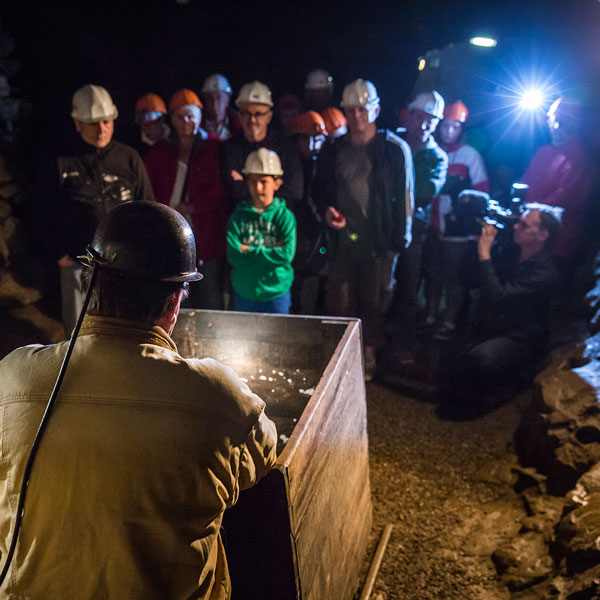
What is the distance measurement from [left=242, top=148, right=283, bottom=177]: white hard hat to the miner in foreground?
3.04m

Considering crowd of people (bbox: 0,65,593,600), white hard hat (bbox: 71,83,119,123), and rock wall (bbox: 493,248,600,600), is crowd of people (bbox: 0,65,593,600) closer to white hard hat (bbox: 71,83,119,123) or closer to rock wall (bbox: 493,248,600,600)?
white hard hat (bbox: 71,83,119,123)

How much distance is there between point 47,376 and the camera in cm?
144

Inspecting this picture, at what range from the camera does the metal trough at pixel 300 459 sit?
1.99 metres

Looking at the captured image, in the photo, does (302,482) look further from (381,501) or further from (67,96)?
(67,96)

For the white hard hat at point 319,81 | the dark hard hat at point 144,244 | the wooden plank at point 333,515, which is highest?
the white hard hat at point 319,81

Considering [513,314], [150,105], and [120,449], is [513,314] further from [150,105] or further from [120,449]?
[120,449]

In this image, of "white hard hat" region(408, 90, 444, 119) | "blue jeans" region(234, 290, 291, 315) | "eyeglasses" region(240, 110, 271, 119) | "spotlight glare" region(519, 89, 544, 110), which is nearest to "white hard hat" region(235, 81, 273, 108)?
"eyeglasses" region(240, 110, 271, 119)

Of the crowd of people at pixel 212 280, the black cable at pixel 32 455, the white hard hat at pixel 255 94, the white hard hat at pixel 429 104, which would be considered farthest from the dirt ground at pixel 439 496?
the white hard hat at pixel 255 94

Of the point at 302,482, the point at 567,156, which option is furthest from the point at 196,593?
the point at 567,156

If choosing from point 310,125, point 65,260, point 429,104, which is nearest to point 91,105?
point 65,260

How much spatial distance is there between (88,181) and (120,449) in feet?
A: 11.6

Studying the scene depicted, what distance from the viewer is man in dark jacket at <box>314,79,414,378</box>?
16.3 feet

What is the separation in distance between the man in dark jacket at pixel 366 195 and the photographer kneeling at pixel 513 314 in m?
0.82

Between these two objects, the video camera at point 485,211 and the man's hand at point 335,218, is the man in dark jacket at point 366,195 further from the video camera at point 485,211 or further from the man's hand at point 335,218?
the video camera at point 485,211
